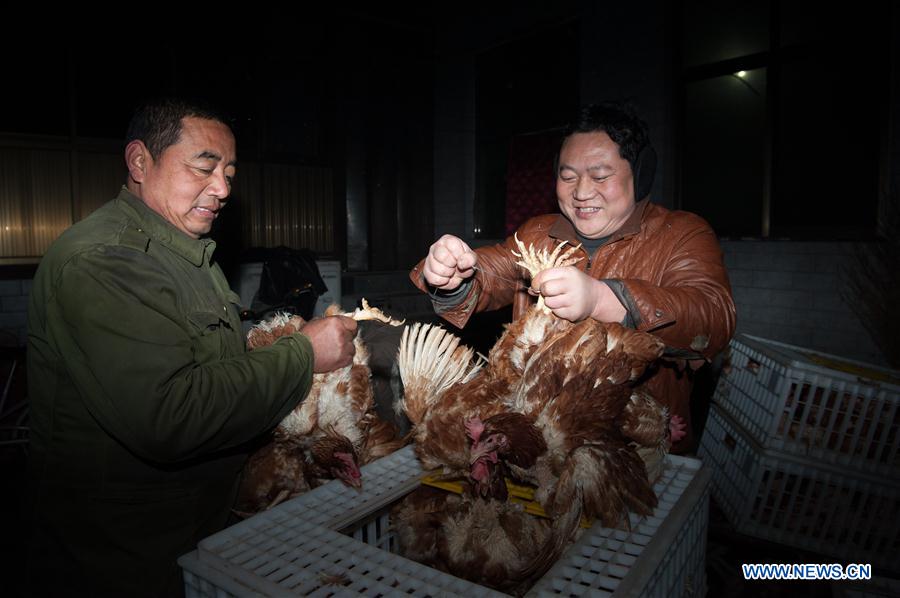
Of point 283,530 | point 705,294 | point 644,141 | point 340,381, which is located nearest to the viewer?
point 283,530

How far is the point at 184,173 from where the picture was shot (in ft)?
5.27

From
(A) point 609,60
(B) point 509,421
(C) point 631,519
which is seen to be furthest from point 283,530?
(A) point 609,60

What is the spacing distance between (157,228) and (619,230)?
168 cm

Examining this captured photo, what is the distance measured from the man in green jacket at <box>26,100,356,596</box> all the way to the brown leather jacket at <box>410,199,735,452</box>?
36.1 inches

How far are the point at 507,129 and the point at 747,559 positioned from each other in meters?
7.52

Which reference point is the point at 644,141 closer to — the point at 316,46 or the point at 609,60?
the point at 609,60

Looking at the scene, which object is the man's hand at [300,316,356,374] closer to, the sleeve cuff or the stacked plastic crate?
the sleeve cuff

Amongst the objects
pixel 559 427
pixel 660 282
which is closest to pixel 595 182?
pixel 660 282

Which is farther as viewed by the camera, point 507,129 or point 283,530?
point 507,129

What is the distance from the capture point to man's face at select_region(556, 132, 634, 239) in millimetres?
1972

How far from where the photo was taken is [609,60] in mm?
7172

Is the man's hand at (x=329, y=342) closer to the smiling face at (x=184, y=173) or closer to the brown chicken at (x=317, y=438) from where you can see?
the brown chicken at (x=317, y=438)

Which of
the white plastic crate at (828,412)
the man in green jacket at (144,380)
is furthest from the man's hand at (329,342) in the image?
the white plastic crate at (828,412)

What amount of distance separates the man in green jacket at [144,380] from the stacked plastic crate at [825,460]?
8.80ft
